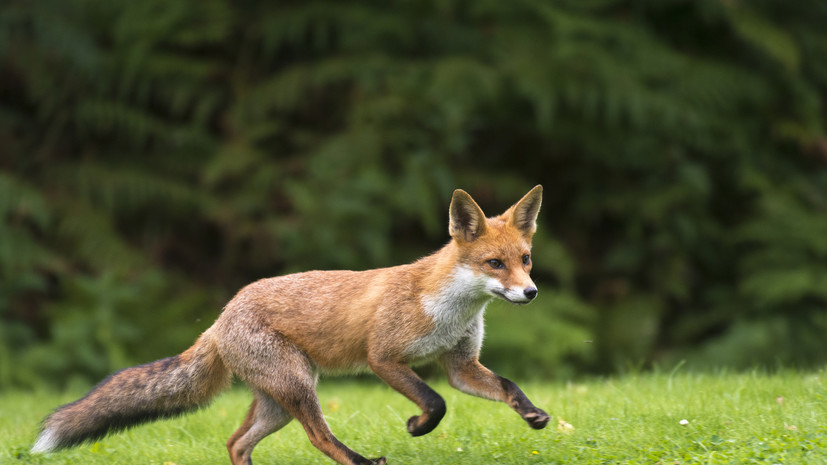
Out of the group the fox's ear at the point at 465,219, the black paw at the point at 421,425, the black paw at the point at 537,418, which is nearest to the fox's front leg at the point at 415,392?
the black paw at the point at 421,425

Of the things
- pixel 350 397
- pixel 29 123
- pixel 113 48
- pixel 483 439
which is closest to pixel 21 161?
pixel 29 123

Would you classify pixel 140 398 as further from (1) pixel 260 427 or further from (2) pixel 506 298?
(2) pixel 506 298

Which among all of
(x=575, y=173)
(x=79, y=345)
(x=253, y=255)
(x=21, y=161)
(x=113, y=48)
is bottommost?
(x=79, y=345)

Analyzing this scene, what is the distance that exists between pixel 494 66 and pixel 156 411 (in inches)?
261

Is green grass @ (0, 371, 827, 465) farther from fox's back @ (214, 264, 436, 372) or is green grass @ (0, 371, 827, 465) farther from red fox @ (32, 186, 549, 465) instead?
fox's back @ (214, 264, 436, 372)

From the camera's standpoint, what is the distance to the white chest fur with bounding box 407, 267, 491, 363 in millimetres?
5000

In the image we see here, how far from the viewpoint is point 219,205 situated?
1076 cm

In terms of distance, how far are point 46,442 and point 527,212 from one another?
3248mm

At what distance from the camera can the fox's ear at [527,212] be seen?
209 inches

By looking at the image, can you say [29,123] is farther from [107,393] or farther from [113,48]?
[107,393]

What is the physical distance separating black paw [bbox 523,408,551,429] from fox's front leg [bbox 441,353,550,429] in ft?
0.13

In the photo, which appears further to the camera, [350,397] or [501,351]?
[501,351]

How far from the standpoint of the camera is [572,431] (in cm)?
535

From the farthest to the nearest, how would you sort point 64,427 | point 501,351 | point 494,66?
1. point 494,66
2. point 501,351
3. point 64,427
